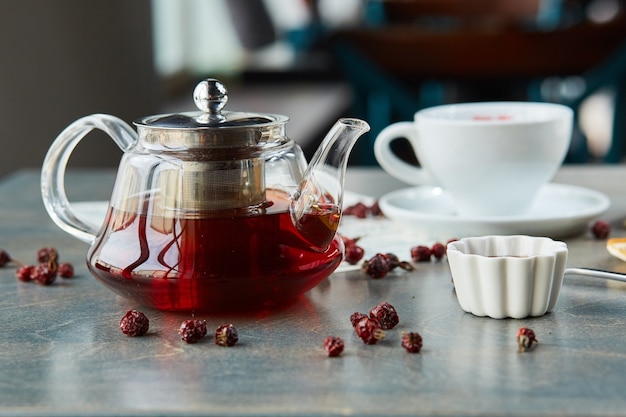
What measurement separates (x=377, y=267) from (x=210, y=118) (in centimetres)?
24

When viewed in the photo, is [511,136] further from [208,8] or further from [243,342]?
[208,8]

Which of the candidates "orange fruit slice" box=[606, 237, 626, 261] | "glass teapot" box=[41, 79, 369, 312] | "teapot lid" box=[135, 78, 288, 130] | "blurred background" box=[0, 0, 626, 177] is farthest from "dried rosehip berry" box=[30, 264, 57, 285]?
"blurred background" box=[0, 0, 626, 177]

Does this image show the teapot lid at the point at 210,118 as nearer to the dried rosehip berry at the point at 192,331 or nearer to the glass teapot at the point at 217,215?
the glass teapot at the point at 217,215

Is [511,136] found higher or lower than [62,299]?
higher

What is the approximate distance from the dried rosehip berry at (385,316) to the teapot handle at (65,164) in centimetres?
28

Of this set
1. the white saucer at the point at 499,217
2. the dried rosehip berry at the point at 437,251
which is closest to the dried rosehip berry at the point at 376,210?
the white saucer at the point at 499,217

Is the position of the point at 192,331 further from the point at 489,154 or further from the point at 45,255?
the point at 489,154

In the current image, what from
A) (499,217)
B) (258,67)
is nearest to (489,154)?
(499,217)

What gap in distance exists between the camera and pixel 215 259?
76cm

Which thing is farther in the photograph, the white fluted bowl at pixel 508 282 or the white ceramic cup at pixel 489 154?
the white ceramic cup at pixel 489 154

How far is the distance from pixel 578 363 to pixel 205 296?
0.98 feet

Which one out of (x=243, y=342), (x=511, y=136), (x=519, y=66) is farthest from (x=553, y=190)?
(x=519, y=66)

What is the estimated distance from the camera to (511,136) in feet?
3.50

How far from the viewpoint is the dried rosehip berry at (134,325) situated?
0.75m
